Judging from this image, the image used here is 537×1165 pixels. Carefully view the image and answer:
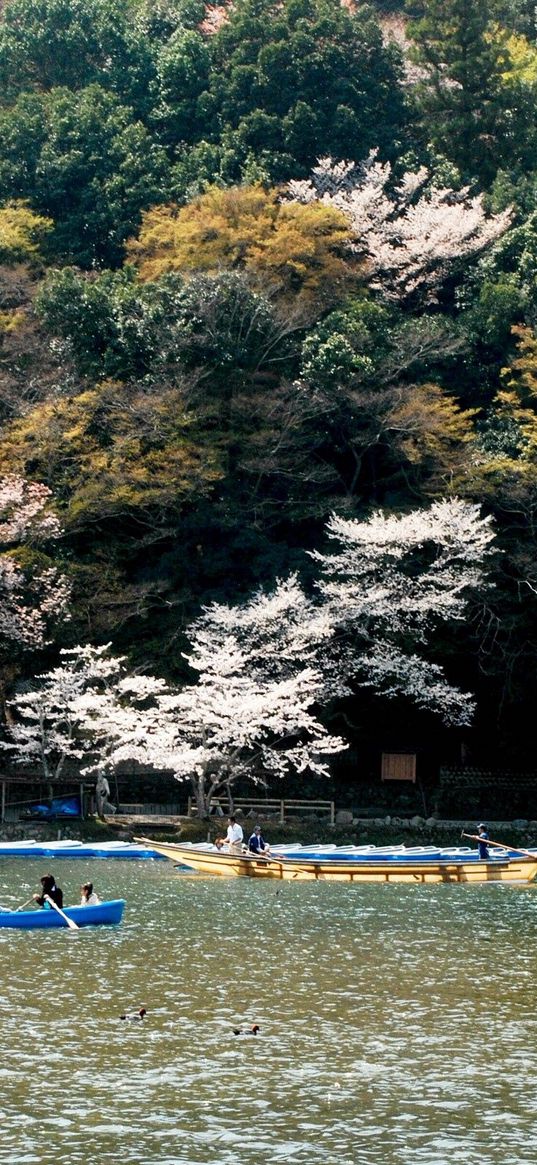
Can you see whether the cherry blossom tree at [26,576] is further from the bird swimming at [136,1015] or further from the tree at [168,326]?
the bird swimming at [136,1015]

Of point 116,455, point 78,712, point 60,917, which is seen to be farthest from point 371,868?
point 116,455

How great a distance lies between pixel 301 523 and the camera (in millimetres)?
50812

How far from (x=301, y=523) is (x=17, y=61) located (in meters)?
23.9

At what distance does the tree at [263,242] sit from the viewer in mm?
52500

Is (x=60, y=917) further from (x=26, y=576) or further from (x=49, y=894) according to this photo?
(x=26, y=576)

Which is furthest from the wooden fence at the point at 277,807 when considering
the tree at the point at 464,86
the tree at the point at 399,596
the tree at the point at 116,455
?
the tree at the point at 464,86

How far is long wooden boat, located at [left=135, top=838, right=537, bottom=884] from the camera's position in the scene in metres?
34.7

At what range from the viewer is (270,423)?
4953 cm

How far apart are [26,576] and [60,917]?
62.9 ft

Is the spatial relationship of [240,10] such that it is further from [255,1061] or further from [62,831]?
[255,1061]

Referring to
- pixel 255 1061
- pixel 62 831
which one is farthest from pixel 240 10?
pixel 255 1061

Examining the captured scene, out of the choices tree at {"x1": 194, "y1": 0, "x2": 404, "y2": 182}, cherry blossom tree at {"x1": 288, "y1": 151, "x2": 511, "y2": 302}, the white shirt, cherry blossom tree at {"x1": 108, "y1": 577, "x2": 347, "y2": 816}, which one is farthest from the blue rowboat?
tree at {"x1": 194, "y1": 0, "x2": 404, "y2": 182}

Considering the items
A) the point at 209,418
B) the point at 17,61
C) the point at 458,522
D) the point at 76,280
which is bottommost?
the point at 458,522

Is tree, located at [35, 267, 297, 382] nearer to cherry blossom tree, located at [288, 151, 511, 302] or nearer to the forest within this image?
the forest
